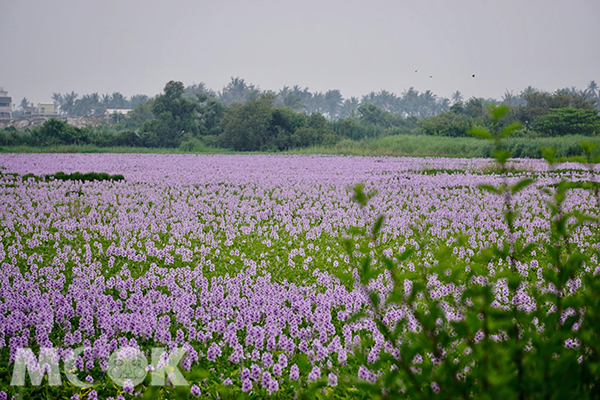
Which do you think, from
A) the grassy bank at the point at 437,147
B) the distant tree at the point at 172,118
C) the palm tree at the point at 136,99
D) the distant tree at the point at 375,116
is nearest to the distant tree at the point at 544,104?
the grassy bank at the point at 437,147

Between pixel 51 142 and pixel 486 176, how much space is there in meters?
37.5

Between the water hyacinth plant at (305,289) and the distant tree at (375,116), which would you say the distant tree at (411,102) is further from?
the water hyacinth plant at (305,289)

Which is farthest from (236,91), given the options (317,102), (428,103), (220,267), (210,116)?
(220,267)

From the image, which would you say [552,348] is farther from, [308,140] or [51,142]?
[51,142]

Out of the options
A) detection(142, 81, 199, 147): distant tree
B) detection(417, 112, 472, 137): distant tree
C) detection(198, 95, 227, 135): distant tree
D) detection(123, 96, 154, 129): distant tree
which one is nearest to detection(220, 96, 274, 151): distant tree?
detection(142, 81, 199, 147): distant tree

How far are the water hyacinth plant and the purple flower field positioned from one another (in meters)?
0.03

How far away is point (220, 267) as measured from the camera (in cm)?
746

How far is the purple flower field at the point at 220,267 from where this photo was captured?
4359 millimetres

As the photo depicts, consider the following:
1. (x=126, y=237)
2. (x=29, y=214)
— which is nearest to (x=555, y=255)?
(x=126, y=237)

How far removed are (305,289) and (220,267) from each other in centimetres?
196

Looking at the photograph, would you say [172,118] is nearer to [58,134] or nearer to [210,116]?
[210,116]

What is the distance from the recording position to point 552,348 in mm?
1835

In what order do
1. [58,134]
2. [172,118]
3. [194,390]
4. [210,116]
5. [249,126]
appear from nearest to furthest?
[194,390], [58,134], [249,126], [172,118], [210,116]

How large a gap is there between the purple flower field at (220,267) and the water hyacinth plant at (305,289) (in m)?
0.03
